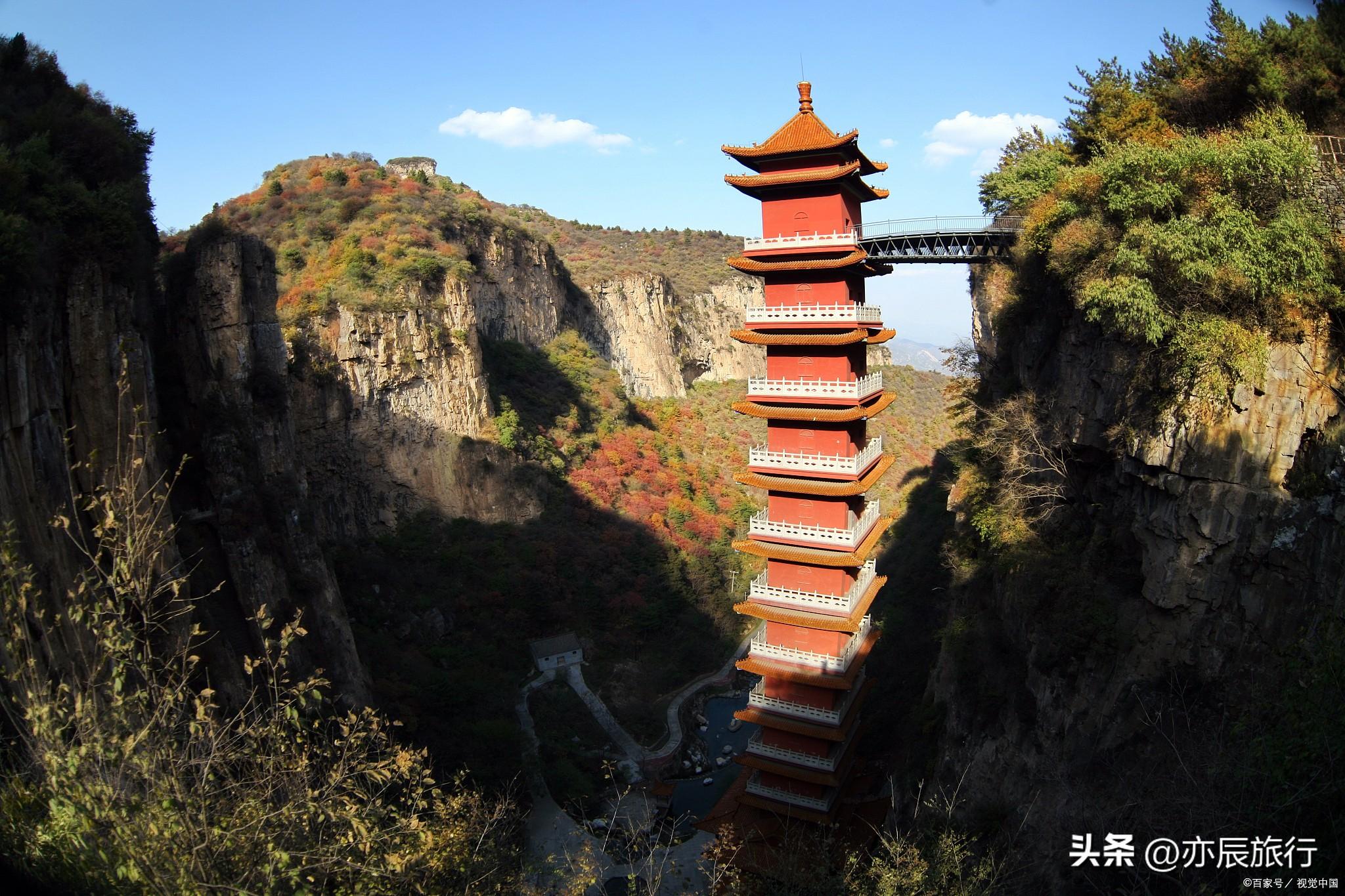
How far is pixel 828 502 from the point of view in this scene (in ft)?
69.6

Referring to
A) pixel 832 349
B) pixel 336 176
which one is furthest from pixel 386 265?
pixel 832 349

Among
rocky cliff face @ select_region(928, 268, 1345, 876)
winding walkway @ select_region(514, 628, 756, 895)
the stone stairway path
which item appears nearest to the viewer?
rocky cliff face @ select_region(928, 268, 1345, 876)

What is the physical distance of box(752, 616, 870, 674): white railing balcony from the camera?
70.0 feet

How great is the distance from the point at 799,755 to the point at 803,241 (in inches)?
536

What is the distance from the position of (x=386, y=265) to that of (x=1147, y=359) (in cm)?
3476

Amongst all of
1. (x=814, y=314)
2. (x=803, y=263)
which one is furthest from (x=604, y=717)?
(x=803, y=263)

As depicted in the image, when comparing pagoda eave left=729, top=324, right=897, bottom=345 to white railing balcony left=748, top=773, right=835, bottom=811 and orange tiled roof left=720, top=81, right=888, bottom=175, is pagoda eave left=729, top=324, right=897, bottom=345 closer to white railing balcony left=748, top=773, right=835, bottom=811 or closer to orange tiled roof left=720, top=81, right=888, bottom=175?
orange tiled roof left=720, top=81, right=888, bottom=175

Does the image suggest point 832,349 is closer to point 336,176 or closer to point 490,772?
point 490,772

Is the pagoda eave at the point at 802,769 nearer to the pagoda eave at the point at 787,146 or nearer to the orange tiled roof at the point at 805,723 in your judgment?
the orange tiled roof at the point at 805,723

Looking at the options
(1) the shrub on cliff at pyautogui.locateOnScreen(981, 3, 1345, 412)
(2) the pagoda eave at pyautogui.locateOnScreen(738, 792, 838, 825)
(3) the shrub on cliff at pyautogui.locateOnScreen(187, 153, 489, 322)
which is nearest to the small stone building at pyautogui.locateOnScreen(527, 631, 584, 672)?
(2) the pagoda eave at pyautogui.locateOnScreen(738, 792, 838, 825)

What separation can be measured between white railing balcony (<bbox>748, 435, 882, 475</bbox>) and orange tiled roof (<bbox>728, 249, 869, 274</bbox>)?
4594 mm

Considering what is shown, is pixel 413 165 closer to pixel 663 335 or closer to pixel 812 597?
pixel 663 335

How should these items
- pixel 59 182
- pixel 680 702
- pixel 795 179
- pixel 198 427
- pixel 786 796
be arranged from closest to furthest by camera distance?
pixel 59 182, pixel 795 179, pixel 786 796, pixel 198 427, pixel 680 702

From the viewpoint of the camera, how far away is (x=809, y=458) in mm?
21031
